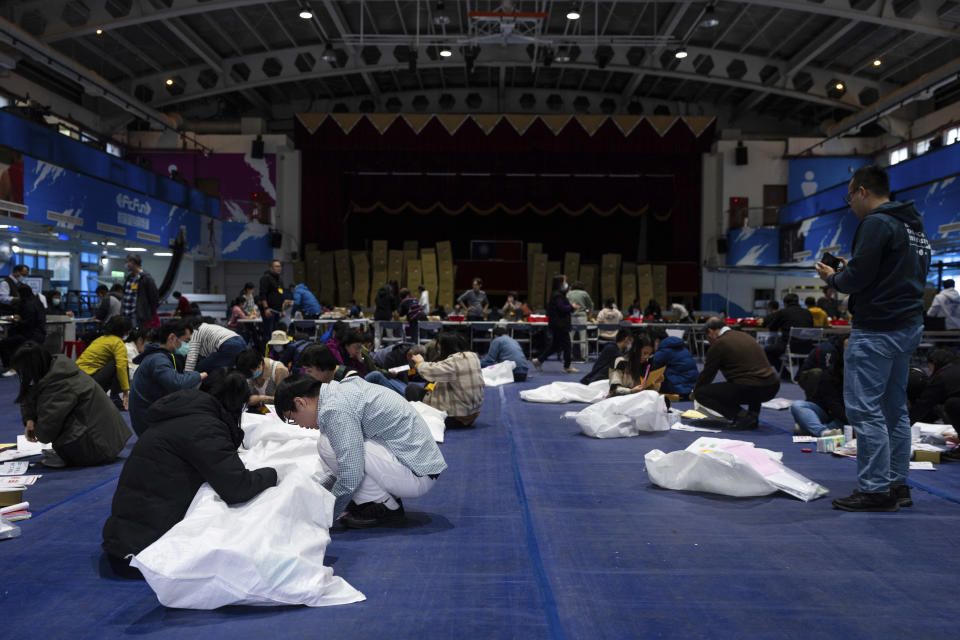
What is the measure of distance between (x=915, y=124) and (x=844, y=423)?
14598 mm

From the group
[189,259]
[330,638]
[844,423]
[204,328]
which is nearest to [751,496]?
[844,423]

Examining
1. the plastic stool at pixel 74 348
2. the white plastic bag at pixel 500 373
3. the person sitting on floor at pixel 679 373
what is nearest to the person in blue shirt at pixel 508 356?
the white plastic bag at pixel 500 373

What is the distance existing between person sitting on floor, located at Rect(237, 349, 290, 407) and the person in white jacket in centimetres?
927

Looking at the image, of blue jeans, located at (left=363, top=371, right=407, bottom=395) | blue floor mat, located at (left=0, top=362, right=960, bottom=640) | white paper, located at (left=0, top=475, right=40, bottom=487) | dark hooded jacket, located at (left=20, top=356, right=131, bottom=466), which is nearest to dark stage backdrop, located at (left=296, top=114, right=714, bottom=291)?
blue jeans, located at (left=363, top=371, right=407, bottom=395)

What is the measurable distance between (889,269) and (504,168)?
54.4ft

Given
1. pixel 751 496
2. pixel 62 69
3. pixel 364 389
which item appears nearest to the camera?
pixel 364 389

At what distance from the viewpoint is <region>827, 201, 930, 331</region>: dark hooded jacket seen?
3254 millimetres

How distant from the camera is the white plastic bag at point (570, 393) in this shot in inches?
293

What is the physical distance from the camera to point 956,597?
2.36 metres

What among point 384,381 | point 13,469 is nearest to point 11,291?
point 384,381

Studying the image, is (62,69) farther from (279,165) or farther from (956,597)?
(956,597)

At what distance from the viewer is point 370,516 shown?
3.19m

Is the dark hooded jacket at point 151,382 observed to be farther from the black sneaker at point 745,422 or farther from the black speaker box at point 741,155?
the black speaker box at point 741,155

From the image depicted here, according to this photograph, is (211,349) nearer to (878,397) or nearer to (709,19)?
(878,397)
